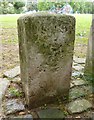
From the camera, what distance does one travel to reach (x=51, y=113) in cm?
223

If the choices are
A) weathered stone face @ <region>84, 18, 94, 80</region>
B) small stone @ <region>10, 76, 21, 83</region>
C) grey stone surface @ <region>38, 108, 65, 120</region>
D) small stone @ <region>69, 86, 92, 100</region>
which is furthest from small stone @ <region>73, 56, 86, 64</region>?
grey stone surface @ <region>38, 108, 65, 120</region>

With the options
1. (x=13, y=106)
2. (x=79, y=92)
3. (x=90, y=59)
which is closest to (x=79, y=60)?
(x=90, y=59)

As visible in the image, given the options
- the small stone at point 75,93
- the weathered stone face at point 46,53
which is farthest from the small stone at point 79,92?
the weathered stone face at point 46,53

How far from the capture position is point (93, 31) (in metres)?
2.82

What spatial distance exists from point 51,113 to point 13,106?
45 centimetres

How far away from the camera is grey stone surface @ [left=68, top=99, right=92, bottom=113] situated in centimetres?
231

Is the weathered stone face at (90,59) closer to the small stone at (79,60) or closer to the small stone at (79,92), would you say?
the small stone at (79,92)

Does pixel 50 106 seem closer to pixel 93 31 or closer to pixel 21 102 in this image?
pixel 21 102

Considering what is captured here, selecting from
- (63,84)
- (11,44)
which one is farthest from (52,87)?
(11,44)

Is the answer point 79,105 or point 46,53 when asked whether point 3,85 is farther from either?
point 79,105

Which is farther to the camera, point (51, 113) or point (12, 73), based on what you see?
point (12, 73)

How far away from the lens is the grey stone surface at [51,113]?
2.19 meters

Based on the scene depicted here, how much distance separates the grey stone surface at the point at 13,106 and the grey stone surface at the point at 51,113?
0.23 m

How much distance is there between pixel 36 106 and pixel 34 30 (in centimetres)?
88
